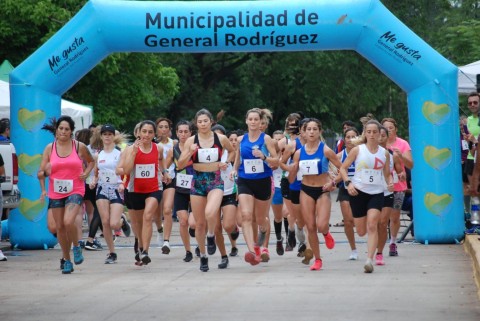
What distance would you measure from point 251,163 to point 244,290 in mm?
3376

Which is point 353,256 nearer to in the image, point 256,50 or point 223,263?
point 223,263

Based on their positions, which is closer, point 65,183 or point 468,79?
point 65,183

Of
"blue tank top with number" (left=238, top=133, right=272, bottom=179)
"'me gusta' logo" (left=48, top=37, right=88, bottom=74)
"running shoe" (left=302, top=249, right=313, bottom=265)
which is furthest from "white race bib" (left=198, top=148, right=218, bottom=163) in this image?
"'me gusta' logo" (left=48, top=37, right=88, bottom=74)

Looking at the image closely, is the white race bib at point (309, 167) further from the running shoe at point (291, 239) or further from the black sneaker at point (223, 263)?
the running shoe at point (291, 239)

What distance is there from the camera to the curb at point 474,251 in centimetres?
1257

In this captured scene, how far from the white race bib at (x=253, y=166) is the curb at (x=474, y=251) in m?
2.77

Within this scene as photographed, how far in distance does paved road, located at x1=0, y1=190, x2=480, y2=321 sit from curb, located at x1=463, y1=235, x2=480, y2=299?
0.11 m

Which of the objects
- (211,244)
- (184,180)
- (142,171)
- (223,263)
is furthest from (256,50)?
(223,263)

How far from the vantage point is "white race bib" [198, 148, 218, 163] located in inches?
573

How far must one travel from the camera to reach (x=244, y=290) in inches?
476

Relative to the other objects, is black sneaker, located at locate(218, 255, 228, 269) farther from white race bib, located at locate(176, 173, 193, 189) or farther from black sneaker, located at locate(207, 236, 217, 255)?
white race bib, located at locate(176, 173, 193, 189)

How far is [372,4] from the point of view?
56.9ft

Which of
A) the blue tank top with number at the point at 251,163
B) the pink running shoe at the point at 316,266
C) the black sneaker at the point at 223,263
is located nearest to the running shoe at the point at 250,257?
the black sneaker at the point at 223,263

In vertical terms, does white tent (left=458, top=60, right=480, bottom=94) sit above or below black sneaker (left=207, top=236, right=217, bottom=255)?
above
